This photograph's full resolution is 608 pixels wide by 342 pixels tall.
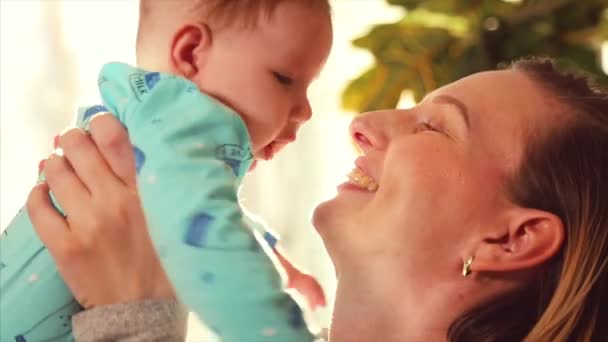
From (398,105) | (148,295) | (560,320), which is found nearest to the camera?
(560,320)

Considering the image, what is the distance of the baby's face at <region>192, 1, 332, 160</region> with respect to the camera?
1.05 meters

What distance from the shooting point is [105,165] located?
1063 millimetres

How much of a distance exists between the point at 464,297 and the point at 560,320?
108 millimetres

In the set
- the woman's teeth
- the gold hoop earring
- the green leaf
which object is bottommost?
the gold hoop earring

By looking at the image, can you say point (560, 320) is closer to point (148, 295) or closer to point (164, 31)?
point (148, 295)

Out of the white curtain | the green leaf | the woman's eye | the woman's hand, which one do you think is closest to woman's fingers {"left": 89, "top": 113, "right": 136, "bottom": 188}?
the woman's hand

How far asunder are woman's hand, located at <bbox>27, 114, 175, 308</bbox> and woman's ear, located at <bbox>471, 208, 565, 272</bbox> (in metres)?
0.38

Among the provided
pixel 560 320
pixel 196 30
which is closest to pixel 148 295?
pixel 196 30

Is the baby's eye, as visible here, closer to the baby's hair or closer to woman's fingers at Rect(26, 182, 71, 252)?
the baby's hair

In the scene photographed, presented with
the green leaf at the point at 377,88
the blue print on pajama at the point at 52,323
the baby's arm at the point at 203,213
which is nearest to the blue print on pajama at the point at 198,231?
the baby's arm at the point at 203,213

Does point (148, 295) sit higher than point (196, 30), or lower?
lower

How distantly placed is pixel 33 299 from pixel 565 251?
2.02 ft

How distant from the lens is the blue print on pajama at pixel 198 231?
90 centimetres

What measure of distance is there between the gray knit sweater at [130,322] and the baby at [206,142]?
0.17 ft
